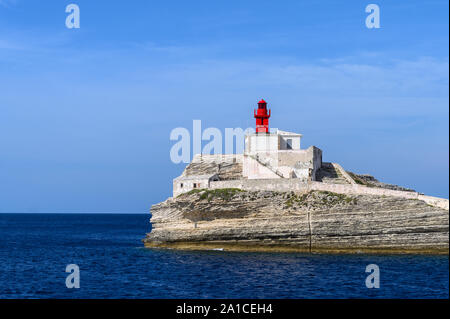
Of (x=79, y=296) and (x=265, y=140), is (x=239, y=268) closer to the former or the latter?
(x=79, y=296)

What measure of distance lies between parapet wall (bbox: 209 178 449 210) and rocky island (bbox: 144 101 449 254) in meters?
0.07

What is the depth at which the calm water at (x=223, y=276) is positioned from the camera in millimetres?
30781

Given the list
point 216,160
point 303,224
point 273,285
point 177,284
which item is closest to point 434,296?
point 273,285

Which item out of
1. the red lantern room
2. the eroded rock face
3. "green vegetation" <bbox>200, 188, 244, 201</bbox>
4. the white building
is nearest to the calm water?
the eroded rock face

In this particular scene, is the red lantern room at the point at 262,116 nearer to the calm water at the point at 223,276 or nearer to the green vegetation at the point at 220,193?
the green vegetation at the point at 220,193

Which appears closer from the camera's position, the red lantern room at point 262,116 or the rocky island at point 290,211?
the rocky island at point 290,211

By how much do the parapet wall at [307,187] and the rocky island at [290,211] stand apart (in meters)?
0.07

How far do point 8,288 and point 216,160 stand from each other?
2880cm

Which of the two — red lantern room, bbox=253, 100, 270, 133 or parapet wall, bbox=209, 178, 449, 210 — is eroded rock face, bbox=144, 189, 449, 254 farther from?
red lantern room, bbox=253, 100, 270, 133

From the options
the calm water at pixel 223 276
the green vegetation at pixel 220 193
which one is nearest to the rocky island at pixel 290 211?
the green vegetation at pixel 220 193

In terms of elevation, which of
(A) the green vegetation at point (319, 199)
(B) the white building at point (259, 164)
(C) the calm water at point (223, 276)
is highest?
(B) the white building at point (259, 164)

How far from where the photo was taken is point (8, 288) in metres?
33.3

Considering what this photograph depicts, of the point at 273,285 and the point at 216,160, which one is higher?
the point at 216,160

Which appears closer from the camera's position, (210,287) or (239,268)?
(210,287)
